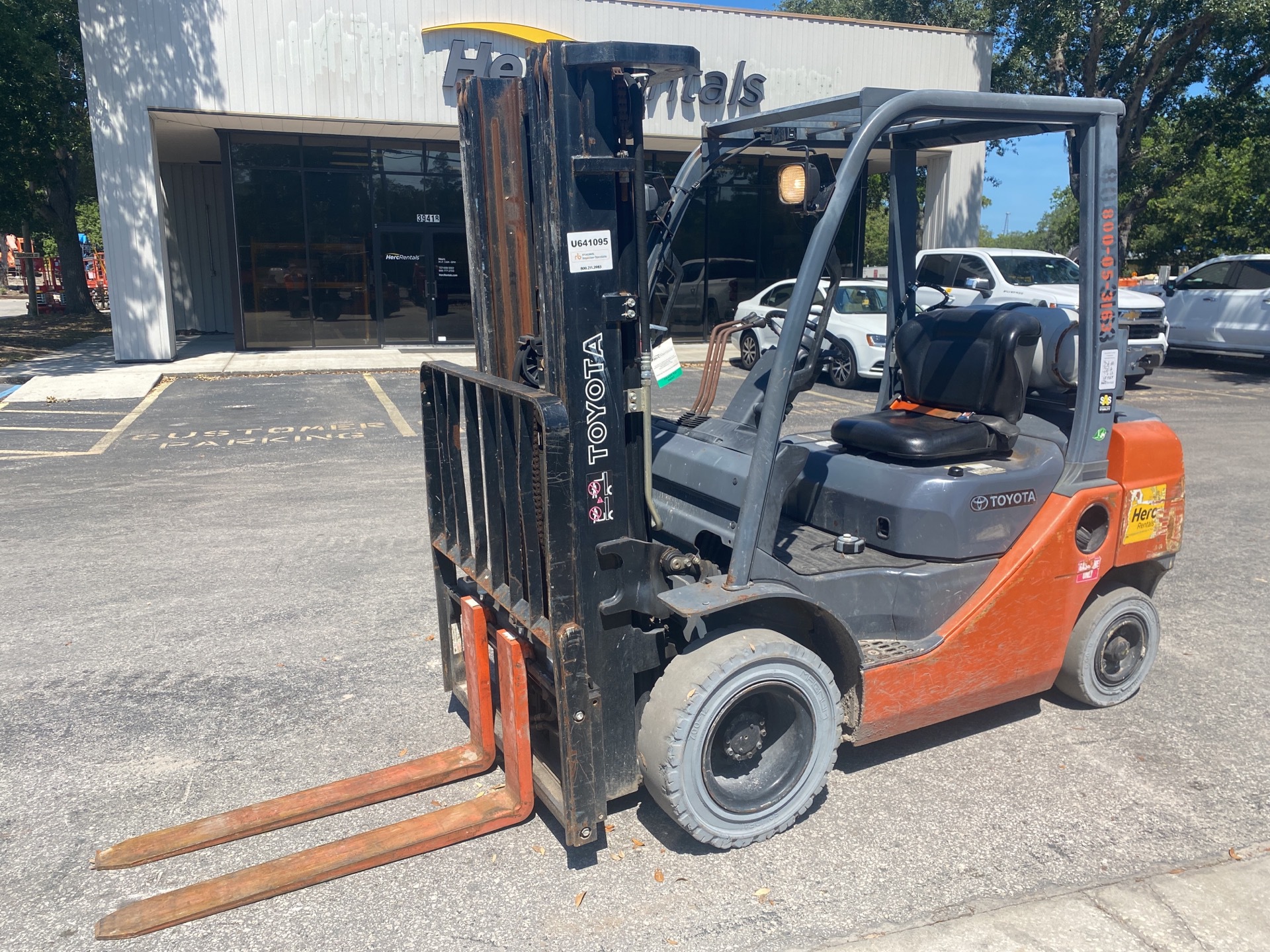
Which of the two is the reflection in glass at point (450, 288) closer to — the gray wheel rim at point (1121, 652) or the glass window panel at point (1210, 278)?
the glass window panel at point (1210, 278)

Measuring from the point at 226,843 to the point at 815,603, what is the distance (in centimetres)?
226

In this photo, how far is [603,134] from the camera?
3092 millimetres

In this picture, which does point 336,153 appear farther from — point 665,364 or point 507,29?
point 665,364

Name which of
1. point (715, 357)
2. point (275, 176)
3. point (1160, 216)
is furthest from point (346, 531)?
point (1160, 216)

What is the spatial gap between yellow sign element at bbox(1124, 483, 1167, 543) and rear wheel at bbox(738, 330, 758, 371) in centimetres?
1240

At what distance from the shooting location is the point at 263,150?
19953mm

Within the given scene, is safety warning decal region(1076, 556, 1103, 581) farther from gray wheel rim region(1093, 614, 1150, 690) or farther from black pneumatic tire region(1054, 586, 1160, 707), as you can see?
gray wheel rim region(1093, 614, 1150, 690)

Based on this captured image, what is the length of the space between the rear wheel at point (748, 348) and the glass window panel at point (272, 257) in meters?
9.55

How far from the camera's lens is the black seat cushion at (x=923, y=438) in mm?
4023

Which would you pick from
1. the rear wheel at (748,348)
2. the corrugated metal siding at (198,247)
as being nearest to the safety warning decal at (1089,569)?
the rear wheel at (748,348)

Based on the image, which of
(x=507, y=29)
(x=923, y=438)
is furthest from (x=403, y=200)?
(x=923, y=438)

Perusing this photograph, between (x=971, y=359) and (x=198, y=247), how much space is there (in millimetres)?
24840

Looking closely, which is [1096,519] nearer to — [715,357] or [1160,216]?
[715,357]

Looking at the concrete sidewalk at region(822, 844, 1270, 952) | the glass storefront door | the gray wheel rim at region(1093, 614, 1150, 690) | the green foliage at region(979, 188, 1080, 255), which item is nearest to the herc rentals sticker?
the concrete sidewalk at region(822, 844, 1270, 952)
